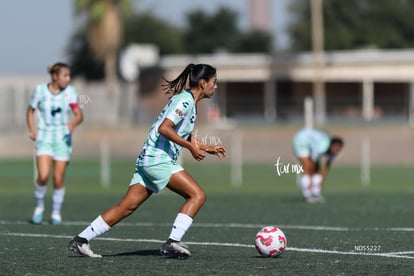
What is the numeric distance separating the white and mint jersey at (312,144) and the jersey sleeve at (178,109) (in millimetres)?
10953

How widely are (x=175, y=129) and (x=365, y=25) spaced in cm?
8411

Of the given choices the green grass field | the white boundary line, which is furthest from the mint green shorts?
the white boundary line

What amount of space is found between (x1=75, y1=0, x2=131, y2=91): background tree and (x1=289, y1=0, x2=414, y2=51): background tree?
1341 inches

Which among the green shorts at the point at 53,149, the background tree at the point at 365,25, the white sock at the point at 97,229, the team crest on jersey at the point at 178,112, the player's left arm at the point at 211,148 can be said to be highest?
the background tree at the point at 365,25

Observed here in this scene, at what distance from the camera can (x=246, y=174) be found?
38.8 metres

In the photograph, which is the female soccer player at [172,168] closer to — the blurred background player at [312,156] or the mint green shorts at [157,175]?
the mint green shorts at [157,175]

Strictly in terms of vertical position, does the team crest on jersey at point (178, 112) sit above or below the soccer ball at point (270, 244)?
above

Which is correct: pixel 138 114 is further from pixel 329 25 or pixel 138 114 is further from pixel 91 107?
pixel 329 25

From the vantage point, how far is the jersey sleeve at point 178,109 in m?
11.3

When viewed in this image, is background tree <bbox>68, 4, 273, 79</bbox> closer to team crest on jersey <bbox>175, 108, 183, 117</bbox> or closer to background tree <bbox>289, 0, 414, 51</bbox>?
background tree <bbox>289, 0, 414, 51</bbox>

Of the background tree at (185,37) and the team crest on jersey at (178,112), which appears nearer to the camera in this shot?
the team crest on jersey at (178,112)

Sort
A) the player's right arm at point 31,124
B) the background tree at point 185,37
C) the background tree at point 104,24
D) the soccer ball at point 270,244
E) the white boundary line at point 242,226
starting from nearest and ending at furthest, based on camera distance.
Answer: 1. the soccer ball at point 270,244
2. the white boundary line at point 242,226
3. the player's right arm at point 31,124
4. the background tree at point 104,24
5. the background tree at point 185,37

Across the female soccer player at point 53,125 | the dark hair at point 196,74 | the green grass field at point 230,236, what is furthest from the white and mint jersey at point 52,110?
the dark hair at point 196,74

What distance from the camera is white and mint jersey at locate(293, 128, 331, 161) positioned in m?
22.1
